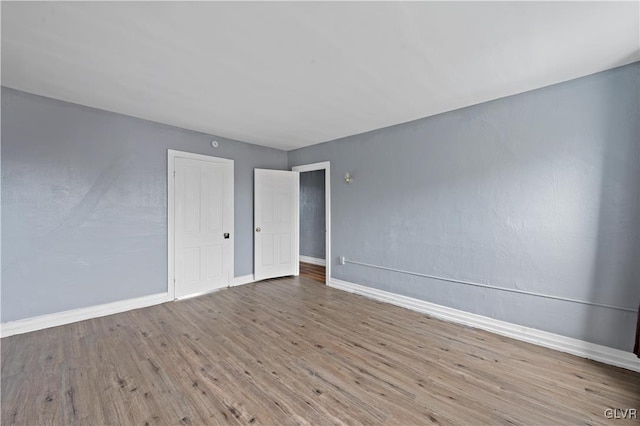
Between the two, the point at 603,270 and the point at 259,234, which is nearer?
the point at 603,270

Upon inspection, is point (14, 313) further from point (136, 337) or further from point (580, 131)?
point (580, 131)

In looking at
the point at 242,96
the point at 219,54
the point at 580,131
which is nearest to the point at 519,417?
the point at 580,131

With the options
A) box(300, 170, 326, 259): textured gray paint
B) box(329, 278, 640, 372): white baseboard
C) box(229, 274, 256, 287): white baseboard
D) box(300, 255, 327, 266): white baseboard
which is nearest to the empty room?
box(329, 278, 640, 372): white baseboard

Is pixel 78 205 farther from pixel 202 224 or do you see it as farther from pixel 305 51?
pixel 305 51

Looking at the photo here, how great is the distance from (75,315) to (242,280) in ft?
7.17

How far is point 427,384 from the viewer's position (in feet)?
6.68

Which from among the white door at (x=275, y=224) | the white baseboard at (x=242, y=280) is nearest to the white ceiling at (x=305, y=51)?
the white door at (x=275, y=224)

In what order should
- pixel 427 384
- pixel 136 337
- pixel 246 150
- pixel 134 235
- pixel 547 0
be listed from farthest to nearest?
pixel 246 150 → pixel 134 235 → pixel 136 337 → pixel 427 384 → pixel 547 0

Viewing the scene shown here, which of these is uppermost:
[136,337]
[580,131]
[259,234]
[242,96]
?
[242,96]

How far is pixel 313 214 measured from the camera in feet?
22.1

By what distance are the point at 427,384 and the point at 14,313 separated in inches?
163

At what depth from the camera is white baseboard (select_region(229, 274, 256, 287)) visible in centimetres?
452

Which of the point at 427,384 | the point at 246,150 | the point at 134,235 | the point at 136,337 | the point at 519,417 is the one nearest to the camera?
the point at 519,417

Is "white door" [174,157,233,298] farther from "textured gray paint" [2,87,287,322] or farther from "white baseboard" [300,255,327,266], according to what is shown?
"white baseboard" [300,255,327,266]
